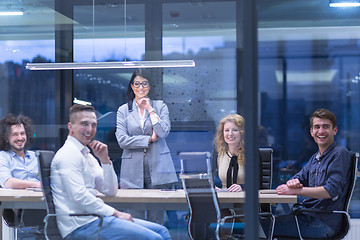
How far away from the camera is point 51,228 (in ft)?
11.7

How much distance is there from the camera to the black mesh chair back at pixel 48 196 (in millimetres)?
3529

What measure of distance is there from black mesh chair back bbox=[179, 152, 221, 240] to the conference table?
0.10m

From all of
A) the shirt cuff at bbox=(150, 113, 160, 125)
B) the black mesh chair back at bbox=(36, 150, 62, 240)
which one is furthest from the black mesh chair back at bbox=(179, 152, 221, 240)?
the shirt cuff at bbox=(150, 113, 160, 125)

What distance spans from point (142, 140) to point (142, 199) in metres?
1.51

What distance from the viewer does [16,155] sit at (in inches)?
189

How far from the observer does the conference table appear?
3.97 meters

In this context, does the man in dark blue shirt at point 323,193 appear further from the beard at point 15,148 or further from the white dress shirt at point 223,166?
the beard at point 15,148

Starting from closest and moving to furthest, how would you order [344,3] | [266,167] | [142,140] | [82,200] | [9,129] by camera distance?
1. [82,200]
2. [266,167]
3. [9,129]
4. [142,140]
5. [344,3]

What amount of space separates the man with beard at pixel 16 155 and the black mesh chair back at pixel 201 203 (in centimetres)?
125

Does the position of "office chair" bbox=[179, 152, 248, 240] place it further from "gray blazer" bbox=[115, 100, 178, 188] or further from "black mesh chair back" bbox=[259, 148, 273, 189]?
"gray blazer" bbox=[115, 100, 178, 188]

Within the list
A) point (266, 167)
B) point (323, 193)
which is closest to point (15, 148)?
point (266, 167)

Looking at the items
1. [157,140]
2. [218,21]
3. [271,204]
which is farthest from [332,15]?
[271,204]

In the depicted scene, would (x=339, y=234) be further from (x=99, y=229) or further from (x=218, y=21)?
(x=218, y=21)

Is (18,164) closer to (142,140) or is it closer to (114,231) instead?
(142,140)
